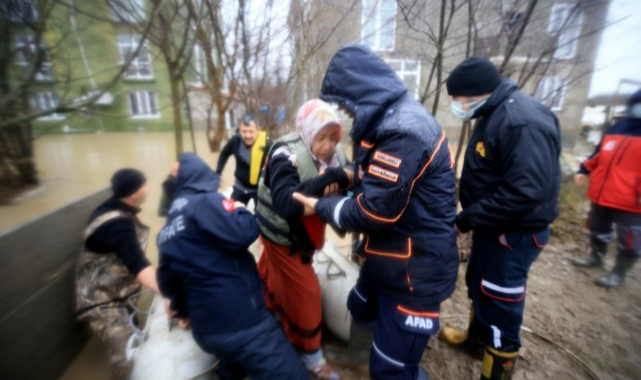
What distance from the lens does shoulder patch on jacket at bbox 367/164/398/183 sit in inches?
49.6

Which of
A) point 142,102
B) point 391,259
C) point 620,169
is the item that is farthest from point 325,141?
point 142,102

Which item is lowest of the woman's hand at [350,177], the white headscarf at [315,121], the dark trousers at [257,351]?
the dark trousers at [257,351]

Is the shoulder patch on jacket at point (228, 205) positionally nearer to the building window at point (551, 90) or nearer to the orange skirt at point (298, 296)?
the orange skirt at point (298, 296)

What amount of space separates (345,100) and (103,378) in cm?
283

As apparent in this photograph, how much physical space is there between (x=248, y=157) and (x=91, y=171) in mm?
9595

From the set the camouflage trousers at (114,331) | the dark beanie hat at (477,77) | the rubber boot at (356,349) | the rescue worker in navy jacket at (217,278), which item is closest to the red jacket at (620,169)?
the dark beanie hat at (477,77)

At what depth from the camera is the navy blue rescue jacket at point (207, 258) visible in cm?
162

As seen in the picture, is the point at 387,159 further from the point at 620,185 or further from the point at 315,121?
the point at 620,185

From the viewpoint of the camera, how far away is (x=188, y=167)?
181 cm

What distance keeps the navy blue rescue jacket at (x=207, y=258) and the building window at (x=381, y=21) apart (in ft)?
10.8

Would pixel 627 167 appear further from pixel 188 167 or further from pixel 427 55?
pixel 188 167

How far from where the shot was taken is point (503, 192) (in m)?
1.68

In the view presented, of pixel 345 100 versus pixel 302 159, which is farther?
pixel 302 159

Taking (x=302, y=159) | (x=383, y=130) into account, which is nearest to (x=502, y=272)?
(x=383, y=130)
